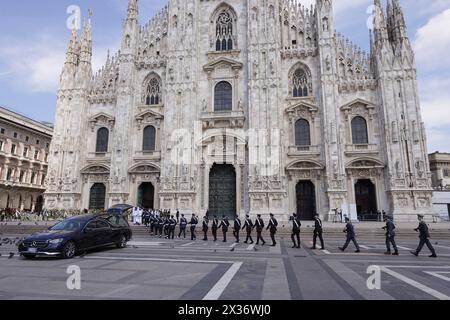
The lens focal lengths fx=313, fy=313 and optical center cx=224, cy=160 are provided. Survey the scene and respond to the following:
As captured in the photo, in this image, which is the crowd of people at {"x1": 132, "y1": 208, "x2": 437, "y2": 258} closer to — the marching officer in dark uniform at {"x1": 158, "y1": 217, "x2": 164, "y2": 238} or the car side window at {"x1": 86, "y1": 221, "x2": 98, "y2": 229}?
the marching officer in dark uniform at {"x1": 158, "y1": 217, "x2": 164, "y2": 238}

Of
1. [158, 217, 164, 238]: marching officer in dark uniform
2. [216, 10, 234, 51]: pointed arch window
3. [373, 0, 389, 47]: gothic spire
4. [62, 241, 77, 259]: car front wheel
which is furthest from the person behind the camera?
[216, 10, 234, 51]: pointed arch window

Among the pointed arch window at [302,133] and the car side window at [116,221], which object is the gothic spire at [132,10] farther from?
the car side window at [116,221]

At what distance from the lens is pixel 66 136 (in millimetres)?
32125

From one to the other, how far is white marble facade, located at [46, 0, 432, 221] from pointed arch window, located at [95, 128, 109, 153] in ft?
0.48

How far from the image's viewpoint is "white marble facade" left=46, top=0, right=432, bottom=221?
26.9 m

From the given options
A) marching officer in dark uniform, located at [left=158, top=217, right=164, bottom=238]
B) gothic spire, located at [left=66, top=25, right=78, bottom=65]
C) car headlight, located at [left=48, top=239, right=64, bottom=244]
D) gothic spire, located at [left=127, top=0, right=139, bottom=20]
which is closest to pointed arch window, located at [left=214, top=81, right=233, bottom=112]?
gothic spire, located at [left=127, top=0, right=139, bottom=20]

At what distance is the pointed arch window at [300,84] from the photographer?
2975 cm

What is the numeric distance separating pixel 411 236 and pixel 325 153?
985 centimetres

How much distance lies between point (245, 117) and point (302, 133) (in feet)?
18.1

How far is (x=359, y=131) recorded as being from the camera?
2833 cm

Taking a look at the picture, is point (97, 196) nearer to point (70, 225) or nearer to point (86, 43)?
point (86, 43)

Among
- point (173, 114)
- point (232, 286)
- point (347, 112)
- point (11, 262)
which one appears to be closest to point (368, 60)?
point (347, 112)
